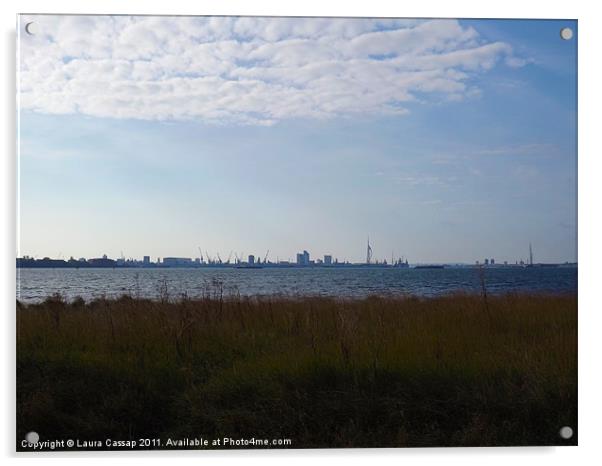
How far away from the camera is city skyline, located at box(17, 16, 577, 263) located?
144 inches

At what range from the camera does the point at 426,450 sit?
11.5 feet

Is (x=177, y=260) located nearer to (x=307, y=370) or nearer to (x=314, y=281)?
(x=314, y=281)

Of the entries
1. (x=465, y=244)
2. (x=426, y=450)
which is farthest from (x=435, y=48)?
(x=426, y=450)

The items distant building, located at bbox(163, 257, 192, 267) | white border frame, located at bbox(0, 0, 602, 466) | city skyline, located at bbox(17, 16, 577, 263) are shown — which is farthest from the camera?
distant building, located at bbox(163, 257, 192, 267)

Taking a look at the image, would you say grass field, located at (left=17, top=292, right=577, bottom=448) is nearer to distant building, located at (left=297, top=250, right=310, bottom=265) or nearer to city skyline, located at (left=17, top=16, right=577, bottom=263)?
distant building, located at (left=297, top=250, right=310, bottom=265)

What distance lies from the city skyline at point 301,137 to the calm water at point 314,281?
132mm

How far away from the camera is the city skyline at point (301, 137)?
3.67 m

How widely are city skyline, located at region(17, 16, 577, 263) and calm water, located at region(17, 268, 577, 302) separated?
132mm

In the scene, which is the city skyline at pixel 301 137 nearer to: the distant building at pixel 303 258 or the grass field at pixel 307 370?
the distant building at pixel 303 258

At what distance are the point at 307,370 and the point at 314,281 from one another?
2.02 ft

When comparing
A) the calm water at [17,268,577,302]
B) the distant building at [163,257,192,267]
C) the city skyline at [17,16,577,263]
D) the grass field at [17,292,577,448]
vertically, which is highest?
the city skyline at [17,16,577,263]

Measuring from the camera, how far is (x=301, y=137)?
383 centimetres

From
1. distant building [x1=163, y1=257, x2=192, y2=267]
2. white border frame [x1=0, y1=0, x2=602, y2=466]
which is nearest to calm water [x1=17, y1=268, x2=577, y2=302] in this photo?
distant building [x1=163, y1=257, x2=192, y2=267]
